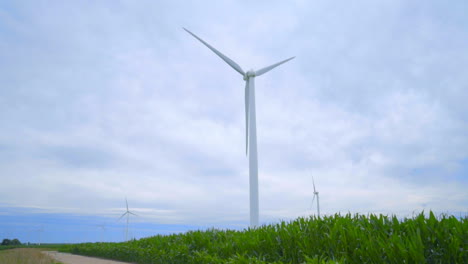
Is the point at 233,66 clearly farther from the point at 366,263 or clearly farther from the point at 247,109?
the point at 366,263

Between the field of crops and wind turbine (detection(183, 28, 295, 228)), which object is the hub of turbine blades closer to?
wind turbine (detection(183, 28, 295, 228))

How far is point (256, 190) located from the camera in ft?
58.9

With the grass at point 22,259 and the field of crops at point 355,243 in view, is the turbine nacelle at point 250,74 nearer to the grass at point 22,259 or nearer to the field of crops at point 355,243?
the field of crops at point 355,243


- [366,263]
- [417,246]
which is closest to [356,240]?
[366,263]

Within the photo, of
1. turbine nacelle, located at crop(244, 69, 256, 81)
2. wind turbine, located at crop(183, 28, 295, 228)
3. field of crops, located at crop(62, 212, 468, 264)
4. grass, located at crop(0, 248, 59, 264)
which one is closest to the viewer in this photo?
field of crops, located at crop(62, 212, 468, 264)

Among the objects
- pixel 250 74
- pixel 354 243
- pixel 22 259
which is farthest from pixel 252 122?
pixel 354 243

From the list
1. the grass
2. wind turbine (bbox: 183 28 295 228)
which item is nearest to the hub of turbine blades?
wind turbine (bbox: 183 28 295 228)

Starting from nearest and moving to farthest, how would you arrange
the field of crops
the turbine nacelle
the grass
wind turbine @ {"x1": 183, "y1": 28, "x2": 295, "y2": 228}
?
the field of crops, the grass, wind turbine @ {"x1": 183, "y1": 28, "x2": 295, "y2": 228}, the turbine nacelle

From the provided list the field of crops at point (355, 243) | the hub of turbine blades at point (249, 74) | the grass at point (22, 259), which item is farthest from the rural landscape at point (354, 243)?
the hub of turbine blades at point (249, 74)

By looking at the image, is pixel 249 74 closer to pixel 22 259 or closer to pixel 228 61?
pixel 228 61

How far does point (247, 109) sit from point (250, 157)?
3.48 metres

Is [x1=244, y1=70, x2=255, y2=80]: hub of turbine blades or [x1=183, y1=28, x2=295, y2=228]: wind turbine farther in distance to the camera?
[x1=244, y1=70, x2=255, y2=80]: hub of turbine blades

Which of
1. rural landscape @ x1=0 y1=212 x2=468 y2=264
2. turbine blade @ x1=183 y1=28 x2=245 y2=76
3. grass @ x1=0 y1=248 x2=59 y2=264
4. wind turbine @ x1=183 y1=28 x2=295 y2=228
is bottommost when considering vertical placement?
grass @ x1=0 y1=248 x2=59 y2=264

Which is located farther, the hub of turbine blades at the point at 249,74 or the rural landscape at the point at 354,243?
the hub of turbine blades at the point at 249,74
